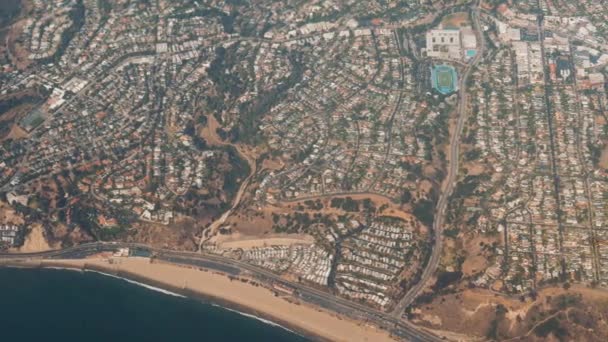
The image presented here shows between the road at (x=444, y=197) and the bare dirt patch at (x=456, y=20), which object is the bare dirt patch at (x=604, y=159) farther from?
the bare dirt patch at (x=456, y=20)

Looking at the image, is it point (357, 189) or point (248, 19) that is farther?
point (248, 19)

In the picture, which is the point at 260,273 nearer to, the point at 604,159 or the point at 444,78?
the point at 444,78

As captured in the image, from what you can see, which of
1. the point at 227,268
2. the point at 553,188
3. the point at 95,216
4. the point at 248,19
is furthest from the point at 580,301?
the point at 248,19

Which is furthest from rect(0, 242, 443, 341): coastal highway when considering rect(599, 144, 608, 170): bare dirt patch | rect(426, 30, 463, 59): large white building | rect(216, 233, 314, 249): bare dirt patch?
rect(426, 30, 463, 59): large white building

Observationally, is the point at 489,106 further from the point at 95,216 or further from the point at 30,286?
the point at 30,286

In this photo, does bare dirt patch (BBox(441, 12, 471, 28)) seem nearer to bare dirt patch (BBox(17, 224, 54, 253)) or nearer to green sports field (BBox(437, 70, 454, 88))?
green sports field (BBox(437, 70, 454, 88))
